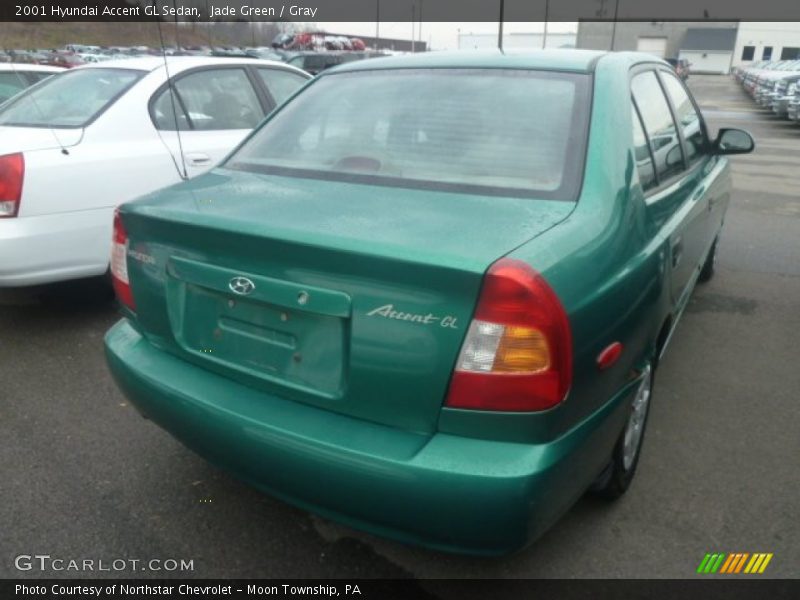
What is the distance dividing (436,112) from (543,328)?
1159 mm

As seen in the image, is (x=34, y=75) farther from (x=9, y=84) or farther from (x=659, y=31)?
(x=659, y=31)

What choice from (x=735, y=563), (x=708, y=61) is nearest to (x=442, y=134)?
(x=735, y=563)

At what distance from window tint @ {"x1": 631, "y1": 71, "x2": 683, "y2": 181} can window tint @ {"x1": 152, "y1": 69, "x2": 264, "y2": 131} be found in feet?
9.63

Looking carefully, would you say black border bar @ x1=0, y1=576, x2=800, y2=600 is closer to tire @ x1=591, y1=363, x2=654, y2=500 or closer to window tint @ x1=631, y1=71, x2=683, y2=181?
tire @ x1=591, y1=363, x2=654, y2=500

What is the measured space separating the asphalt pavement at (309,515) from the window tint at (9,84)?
399 centimetres

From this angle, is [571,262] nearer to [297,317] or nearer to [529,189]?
[529,189]

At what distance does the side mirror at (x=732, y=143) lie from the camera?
3738mm

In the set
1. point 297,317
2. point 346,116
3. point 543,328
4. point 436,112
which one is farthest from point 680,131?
point 297,317

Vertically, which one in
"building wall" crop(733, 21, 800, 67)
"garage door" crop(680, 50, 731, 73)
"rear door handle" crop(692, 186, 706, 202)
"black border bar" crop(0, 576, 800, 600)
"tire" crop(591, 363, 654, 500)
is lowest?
"garage door" crop(680, 50, 731, 73)

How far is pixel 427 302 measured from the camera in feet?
5.41

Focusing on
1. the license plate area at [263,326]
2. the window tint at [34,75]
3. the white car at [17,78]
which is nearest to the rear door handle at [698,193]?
the license plate area at [263,326]

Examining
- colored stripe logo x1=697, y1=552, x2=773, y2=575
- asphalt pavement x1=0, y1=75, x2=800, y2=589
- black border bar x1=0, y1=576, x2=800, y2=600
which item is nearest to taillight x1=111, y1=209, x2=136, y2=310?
asphalt pavement x1=0, y1=75, x2=800, y2=589

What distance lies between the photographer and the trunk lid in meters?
1.67

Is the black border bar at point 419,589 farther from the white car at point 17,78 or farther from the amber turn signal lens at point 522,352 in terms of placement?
the white car at point 17,78
